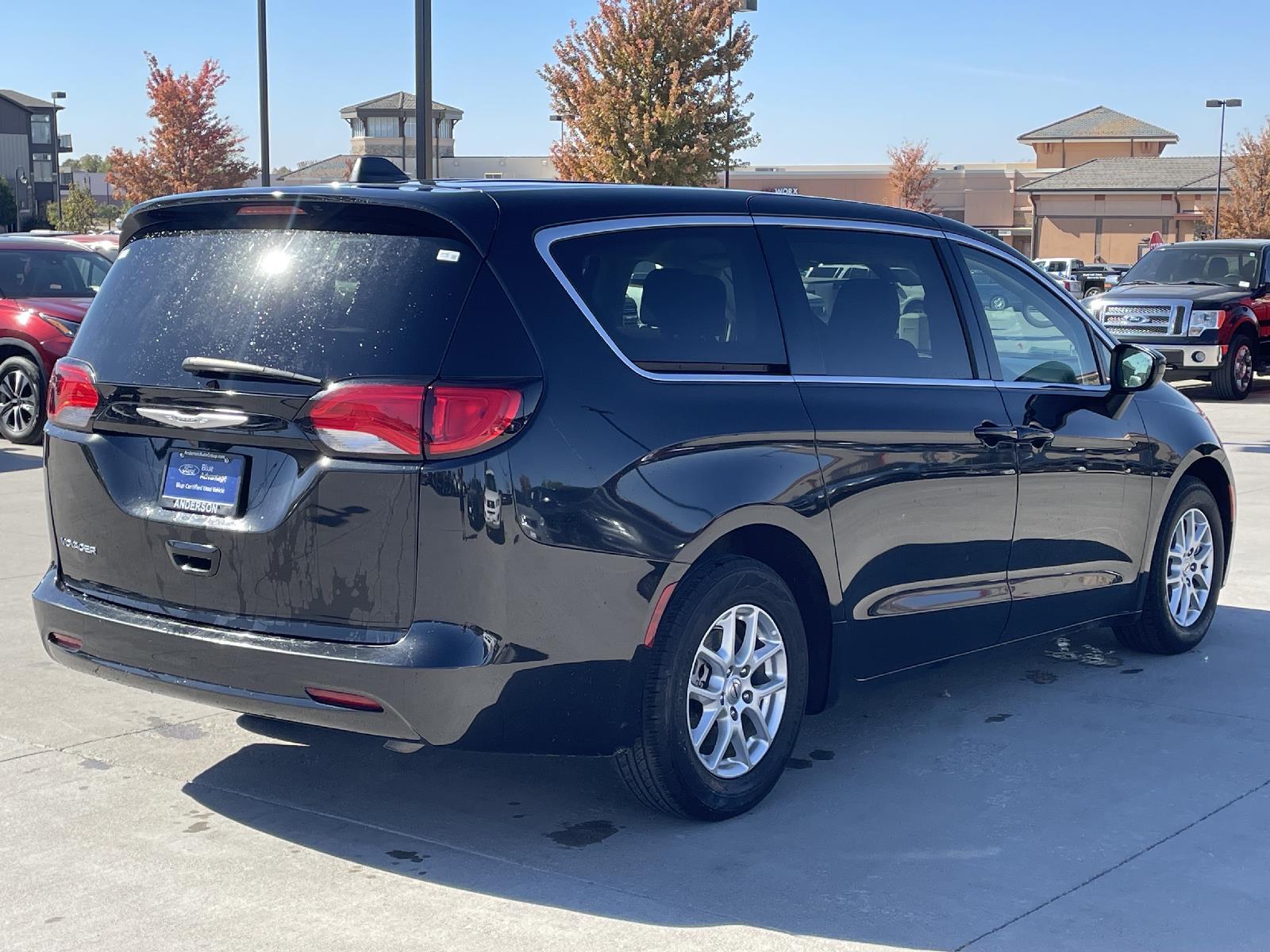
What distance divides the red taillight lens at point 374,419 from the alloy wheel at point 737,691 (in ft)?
3.54

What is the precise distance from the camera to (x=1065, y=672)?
648 cm

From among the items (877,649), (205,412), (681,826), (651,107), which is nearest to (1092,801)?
(877,649)

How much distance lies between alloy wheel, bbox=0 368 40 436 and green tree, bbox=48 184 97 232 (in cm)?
8549

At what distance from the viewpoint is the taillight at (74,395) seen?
4.63m

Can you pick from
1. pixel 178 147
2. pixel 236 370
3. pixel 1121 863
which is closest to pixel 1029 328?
pixel 1121 863

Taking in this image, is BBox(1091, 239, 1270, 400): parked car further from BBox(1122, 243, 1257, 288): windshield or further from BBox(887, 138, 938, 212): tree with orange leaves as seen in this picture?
BBox(887, 138, 938, 212): tree with orange leaves

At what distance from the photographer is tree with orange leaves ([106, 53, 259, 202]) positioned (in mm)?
55812

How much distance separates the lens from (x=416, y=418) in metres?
3.98

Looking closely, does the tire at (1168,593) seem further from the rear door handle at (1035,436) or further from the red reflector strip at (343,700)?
the red reflector strip at (343,700)

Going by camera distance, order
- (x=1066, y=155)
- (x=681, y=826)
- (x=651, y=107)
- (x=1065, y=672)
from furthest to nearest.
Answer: (x=1066, y=155)
(x=651, y=107)
(x=1065, y=672)
(x=681, y=826)

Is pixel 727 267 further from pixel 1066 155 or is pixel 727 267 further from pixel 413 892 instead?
pixel 1066 155

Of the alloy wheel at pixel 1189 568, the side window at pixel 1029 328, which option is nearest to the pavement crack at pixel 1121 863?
the side window at pixel 1029 328

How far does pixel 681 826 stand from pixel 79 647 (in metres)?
1.84

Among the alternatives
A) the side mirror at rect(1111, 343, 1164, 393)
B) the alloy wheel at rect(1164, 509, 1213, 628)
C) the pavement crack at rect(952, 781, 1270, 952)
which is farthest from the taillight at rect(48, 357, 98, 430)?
A: the alloy wheel at rect(1164, 509, 1213, 628)
